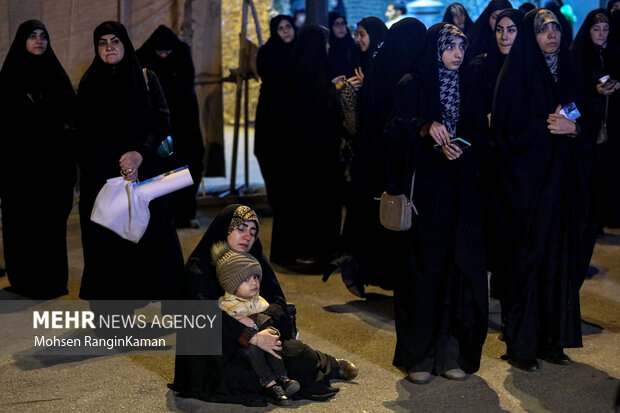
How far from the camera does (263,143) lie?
7.96 metres

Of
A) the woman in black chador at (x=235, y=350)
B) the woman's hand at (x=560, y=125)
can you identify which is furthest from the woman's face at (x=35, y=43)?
the woman's hand at (x=560, y=125)

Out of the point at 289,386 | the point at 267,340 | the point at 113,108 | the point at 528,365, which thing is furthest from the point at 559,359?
the point at 113,108

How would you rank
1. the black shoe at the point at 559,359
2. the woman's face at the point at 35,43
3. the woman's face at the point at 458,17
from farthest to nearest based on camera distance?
the woman's face at the point at 458,17, the woman's face at the point at 35,43, the black shoe at the point at 559,359

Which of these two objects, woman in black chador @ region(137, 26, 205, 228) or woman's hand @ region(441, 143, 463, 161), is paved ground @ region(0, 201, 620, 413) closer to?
woman's hand @ region(441, 143, 463, 161)

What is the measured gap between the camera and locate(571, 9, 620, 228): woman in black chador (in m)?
6.77

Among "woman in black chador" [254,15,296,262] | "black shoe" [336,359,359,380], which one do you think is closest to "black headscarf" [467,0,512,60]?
"woman in black chador" [254,15,296,262]

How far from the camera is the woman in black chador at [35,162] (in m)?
6.04

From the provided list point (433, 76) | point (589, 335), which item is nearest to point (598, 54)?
point (589, 335)

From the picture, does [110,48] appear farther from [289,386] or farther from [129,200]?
[289,386]

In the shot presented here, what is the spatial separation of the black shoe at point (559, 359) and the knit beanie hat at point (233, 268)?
1.57m

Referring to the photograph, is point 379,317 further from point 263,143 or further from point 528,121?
point 263,143

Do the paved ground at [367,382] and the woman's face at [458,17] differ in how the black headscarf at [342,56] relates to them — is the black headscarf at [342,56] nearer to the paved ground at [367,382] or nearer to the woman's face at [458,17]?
the woman's face at [458,17]

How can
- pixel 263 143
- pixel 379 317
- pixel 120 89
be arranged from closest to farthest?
pixel 120 89 < pixel 379 317 < pixel 263 143

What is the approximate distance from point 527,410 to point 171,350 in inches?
74.4
